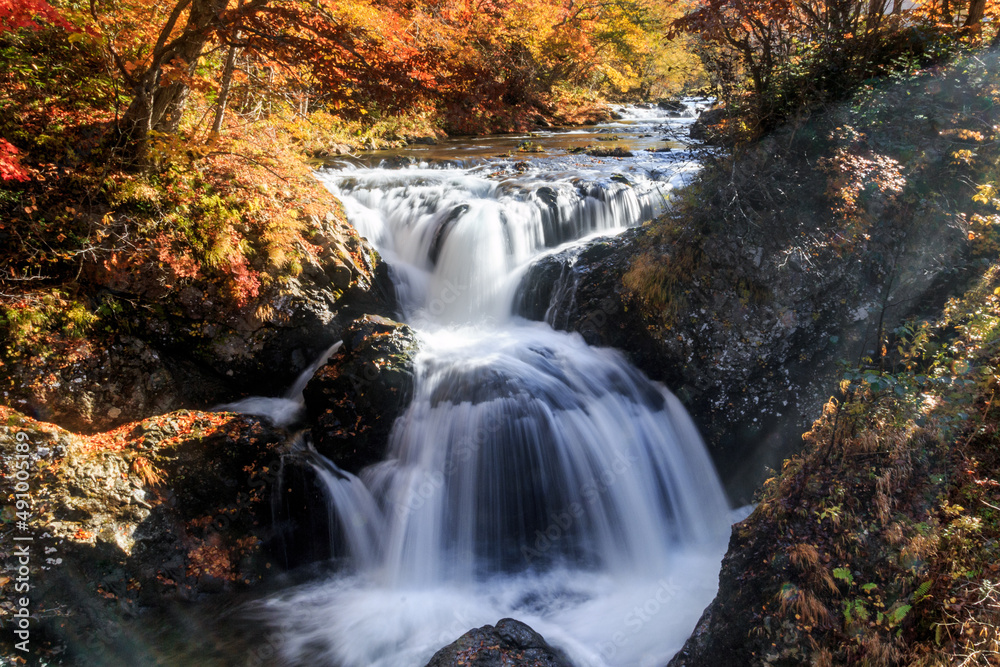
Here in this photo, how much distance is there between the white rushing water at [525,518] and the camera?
206 inches

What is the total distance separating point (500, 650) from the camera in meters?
4.34

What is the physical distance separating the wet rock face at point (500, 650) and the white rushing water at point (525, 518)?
0.62 m

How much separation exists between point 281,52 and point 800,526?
692 cm

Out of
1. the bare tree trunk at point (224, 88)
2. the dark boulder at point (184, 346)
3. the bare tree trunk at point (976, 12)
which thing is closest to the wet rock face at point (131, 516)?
the dark boulder at point (184, 346)

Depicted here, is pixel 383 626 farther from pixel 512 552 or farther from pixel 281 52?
pixel 281 52

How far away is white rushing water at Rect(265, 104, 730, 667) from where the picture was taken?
A: 17.2 feet

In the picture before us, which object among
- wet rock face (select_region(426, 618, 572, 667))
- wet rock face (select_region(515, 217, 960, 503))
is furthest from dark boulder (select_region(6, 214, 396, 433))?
wet rock face (select_region(515, 217, 960, 503))

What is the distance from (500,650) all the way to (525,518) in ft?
6.25

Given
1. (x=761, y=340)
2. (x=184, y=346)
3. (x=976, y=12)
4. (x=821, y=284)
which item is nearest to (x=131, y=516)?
(x=184, y=346)

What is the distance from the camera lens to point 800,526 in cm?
405

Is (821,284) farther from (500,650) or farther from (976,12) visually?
(500,650)

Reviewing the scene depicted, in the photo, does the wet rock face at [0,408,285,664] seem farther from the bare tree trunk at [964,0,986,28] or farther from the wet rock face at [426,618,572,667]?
the bare tree trunk at [964,0,986,28]

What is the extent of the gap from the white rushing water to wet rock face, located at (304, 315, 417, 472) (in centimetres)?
19

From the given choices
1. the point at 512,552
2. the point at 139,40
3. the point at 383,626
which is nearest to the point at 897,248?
the point at 512,552
